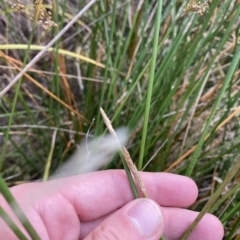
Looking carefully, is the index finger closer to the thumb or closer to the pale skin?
the pale skin

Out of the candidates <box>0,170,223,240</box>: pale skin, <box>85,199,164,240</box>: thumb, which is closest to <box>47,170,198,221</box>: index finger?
<box>0,170,223,240</box>: pale skin

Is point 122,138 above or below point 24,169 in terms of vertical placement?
above

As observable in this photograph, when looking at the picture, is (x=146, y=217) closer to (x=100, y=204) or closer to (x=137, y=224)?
(x=137, y=224)

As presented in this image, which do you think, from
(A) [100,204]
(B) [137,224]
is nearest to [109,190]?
(A) [100,204]

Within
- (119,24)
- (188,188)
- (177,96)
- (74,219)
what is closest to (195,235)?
(188,188)

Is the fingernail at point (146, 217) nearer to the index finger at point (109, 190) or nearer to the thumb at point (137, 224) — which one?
the thumb at point (137, 224)

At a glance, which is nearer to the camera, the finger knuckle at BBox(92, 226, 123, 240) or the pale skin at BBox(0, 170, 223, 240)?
the finger knuckle at BBox(92, 226, 123, 240)

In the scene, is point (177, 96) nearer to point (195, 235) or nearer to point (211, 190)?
point (211, 190)

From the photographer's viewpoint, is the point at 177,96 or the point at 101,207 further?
the point at 177,96
